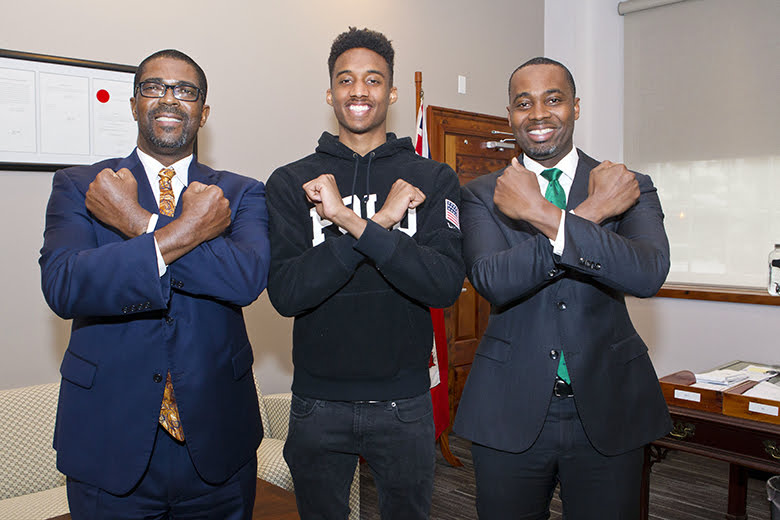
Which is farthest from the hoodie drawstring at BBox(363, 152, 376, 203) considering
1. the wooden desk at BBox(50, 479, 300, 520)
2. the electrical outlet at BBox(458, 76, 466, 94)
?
the electrical outlet at BBox(458, 76, 466, 94)

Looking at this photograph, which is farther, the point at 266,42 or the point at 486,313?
the point at 486,313

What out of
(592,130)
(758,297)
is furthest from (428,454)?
(592,130)

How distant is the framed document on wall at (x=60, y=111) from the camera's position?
9.14 feet

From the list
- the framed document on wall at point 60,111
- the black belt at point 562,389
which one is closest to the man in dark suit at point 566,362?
the black belt at point 562,389

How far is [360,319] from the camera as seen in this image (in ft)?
5.25

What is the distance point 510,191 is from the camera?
155 cm

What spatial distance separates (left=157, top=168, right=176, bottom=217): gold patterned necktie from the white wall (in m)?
3.73

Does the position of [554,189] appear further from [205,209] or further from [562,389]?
[205,209]

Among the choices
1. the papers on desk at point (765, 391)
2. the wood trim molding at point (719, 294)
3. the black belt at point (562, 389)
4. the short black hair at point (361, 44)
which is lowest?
the papers on desk at point (765, 391)

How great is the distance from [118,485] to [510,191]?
1069 mm

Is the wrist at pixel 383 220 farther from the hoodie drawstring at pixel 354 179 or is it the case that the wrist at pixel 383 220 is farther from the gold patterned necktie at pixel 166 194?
the gold patterned necktie at pixel 166 194

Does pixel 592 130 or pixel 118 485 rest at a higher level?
pixel 592 130

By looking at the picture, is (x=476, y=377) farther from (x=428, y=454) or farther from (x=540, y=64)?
(x=540, y=64)

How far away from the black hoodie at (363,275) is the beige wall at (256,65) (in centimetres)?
176
